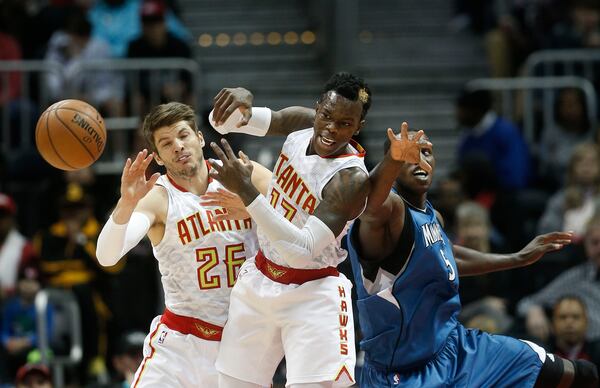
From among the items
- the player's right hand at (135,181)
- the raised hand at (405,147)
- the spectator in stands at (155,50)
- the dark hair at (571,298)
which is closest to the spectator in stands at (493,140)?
the dark hair at (571,298)

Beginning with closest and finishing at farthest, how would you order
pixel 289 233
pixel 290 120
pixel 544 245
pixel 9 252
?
pixel 289 233 < pixel 290 120 < pixel 544 245 < pixel 9 252

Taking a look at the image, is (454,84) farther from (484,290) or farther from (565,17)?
(484,290)

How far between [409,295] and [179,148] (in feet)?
5.48

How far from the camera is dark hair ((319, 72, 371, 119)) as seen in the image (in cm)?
729

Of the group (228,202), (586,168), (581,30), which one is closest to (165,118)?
(228,202)

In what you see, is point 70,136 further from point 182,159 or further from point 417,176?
point 417,176

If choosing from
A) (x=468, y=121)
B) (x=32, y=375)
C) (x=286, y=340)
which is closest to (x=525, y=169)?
(x=468, y=121)

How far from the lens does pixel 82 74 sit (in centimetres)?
1373

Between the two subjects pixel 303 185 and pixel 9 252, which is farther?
pixel 9 252

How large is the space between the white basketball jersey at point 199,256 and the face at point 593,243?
16.1 ft

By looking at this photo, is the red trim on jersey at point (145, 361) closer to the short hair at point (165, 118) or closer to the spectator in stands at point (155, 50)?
the short hair at point (165, 118)

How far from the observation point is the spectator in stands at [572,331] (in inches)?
425

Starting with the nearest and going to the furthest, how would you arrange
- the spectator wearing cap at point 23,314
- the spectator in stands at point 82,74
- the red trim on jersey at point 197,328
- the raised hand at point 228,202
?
the raised hand at point 228,202
the red trim on jersey at point 197,328
the spectator wearing cap at point 23,314
the spectator in stands at point 82,74

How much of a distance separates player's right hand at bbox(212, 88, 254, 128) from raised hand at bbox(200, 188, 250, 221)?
0.44 meters
